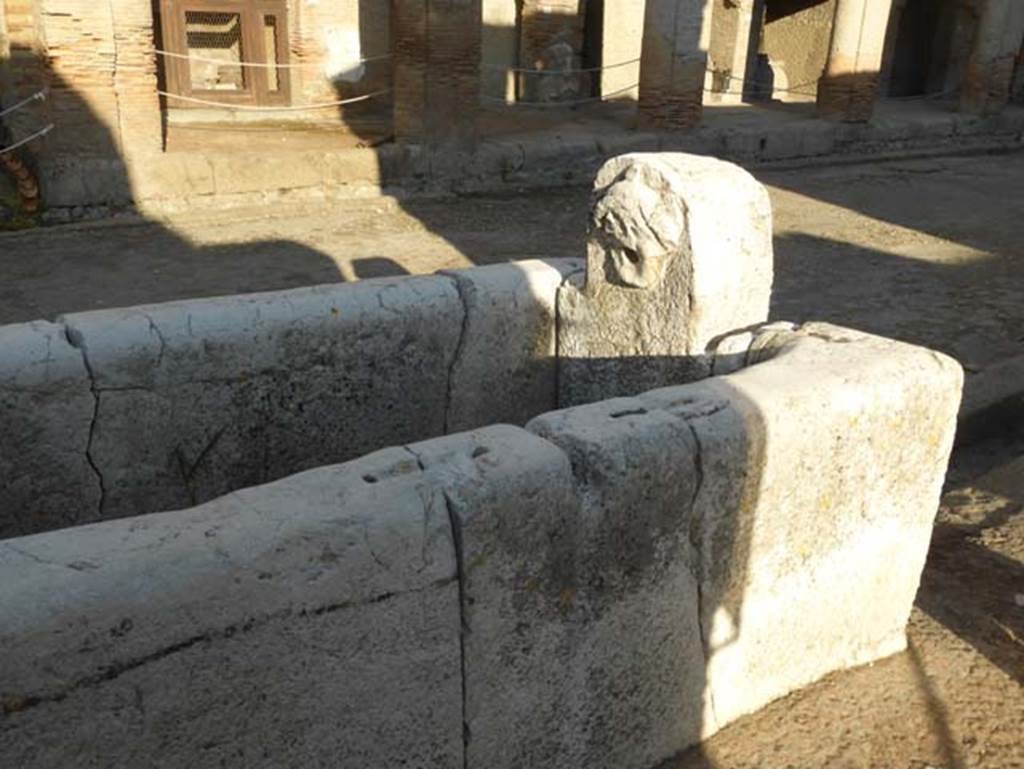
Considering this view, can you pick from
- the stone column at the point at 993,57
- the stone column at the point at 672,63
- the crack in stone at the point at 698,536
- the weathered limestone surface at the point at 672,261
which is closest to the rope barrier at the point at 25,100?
the weathered limestone surface at the point at 672,261

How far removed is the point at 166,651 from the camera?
1557 mm

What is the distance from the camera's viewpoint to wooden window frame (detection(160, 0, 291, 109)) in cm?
1217

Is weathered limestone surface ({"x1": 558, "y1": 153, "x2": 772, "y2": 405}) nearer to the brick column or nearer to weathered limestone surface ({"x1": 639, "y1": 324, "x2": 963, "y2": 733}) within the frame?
weathered limestone surface ({"x1": 639, "y1": 324, "x2": 963, "y2": 733})

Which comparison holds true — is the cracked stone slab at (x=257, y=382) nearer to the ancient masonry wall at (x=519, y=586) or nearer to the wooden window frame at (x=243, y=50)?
the ancient masonry wall at (x=519, y=586)

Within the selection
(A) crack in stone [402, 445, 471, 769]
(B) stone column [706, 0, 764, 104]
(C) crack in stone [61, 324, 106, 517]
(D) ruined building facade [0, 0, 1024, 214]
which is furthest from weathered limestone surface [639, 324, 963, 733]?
(B) stone column [706, 0, 764, 104]

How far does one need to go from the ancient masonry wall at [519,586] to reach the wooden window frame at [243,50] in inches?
449

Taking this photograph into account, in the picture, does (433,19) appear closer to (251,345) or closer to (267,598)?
(251,345)

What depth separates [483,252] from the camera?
309 inches

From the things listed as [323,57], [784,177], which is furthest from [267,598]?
[323,57]

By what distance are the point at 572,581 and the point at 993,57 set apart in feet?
50.6

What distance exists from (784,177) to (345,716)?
1121 centimetres

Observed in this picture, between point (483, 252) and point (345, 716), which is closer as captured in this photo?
point (345, 716)

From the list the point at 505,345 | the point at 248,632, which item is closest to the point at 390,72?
the point at 505,345

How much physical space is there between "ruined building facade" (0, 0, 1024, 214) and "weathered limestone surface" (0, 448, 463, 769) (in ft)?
24.6
